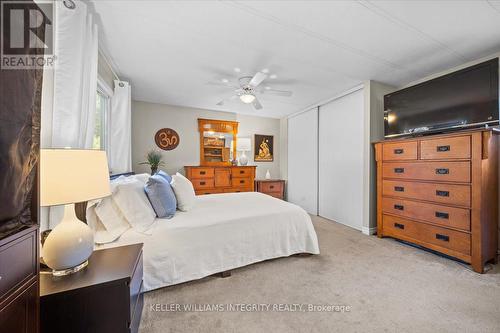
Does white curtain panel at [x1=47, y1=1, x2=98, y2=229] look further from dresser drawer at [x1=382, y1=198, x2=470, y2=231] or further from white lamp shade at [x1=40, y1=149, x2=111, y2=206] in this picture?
dresser drawer at [x1=382, y1=198, x2=470, y2=231]

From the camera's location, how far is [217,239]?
5.91 feet

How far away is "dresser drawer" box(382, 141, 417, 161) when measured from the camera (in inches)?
93.8

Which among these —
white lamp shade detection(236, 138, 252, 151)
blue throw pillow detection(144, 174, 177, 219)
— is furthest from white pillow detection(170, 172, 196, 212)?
white lamp shade detection(236, 138, 252, 151)

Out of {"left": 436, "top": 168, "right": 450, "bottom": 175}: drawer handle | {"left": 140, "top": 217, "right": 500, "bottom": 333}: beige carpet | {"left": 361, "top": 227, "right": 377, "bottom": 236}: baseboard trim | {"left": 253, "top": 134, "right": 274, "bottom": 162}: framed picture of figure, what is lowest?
{"left": 140, "top": 217, "right": 500, "bottom": 333}: beige carpet

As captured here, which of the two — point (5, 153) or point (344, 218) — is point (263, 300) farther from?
point (344, 218)

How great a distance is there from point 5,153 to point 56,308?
0.75m

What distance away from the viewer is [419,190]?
2328 millimetres

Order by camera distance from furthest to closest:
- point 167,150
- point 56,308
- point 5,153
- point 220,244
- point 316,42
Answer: point 167,150, point 316,42, point 220,244, point 56,308, point 5,153

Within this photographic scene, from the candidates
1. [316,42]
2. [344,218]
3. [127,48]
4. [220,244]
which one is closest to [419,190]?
[344,218]

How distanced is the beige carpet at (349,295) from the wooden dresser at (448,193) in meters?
0.24

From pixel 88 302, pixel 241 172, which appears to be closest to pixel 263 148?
pixel 241 172

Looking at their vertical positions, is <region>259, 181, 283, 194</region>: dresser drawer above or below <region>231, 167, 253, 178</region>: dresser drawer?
below

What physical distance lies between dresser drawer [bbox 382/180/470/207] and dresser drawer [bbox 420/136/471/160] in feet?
1.04

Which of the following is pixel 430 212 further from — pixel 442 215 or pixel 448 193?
pixel 448 193
